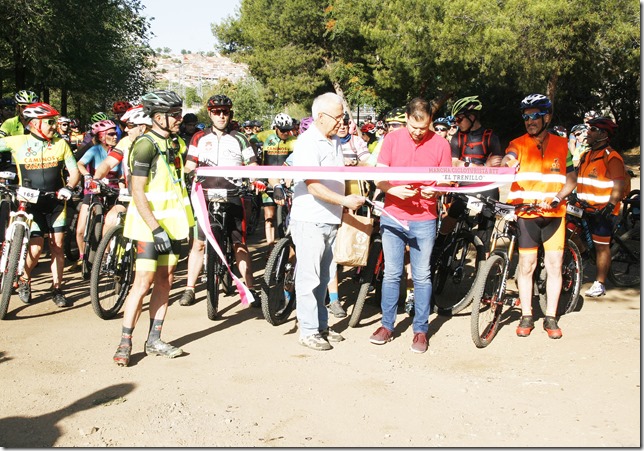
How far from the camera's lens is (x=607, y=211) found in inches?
323

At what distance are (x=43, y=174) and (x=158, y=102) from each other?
2.41m

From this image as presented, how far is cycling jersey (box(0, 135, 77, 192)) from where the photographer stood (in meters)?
7.23

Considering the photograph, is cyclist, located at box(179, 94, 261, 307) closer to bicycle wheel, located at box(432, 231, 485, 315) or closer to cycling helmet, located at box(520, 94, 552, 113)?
bicycle wheel, located at box(432, 231, 485, 315)

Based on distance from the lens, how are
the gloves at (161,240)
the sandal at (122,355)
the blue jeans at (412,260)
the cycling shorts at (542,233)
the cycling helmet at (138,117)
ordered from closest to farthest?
the gloves at (161,240), the sandal at (122,355), the blue jeans at (412,260), the cycling shorts at (542,233), the cycling helmet at (138,117)

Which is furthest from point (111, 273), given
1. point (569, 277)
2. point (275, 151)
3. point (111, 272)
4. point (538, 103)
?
point (275, 151)

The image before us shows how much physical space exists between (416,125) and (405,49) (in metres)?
24.0

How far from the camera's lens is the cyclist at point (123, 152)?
6.65 m

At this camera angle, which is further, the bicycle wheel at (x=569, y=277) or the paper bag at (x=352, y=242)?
the bicycle wheel at (x=569, y=277)

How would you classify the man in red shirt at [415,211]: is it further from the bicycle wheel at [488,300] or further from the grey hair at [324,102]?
the grey hair at [324,102]

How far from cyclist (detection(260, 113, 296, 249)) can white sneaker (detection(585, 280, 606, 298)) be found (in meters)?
4.76

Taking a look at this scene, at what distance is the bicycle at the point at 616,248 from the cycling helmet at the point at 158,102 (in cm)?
456

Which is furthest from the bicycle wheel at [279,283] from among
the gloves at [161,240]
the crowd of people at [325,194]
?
the gloves at [161,240]

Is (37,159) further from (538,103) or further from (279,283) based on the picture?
(538,103)

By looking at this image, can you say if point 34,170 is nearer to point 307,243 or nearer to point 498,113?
point 307,243
